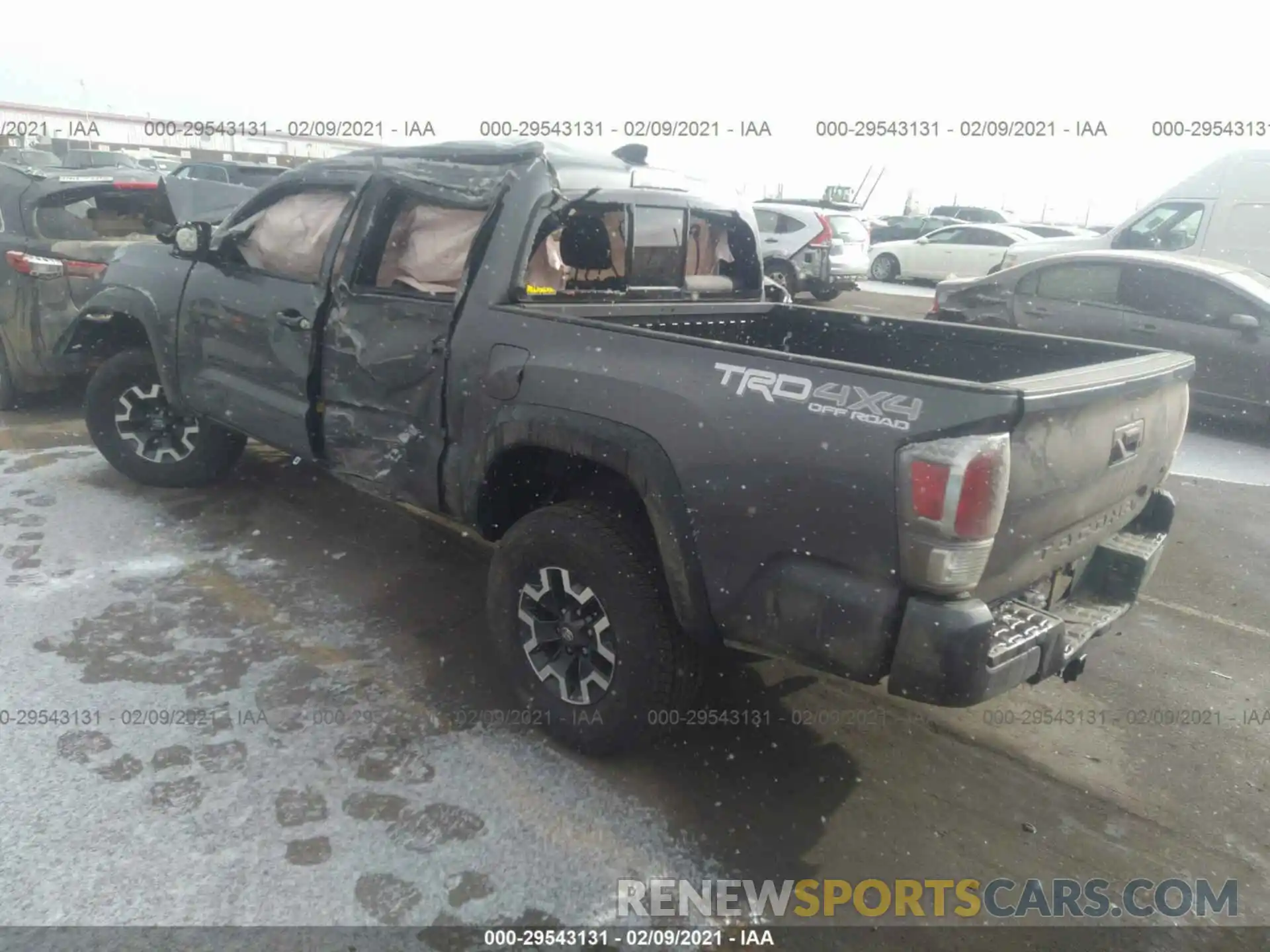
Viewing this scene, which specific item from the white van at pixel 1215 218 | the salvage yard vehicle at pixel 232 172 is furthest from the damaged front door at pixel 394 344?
the white van at pixel 1215 218

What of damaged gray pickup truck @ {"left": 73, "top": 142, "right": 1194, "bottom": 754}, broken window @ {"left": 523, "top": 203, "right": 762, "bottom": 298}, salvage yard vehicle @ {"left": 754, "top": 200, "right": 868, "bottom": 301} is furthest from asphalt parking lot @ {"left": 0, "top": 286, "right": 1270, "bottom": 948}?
salvage yard vehicle @ {"left": 754, "top": 200, "right": 868, "bottom": 301}

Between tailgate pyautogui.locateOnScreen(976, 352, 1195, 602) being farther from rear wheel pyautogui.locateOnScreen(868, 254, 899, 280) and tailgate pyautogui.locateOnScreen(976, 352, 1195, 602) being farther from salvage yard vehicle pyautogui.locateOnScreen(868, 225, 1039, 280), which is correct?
rear wheel pyautogui.locateOnScreen(868, 254, 899, 280)

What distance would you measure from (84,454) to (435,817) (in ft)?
14.7

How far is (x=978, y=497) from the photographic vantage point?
2.20 m

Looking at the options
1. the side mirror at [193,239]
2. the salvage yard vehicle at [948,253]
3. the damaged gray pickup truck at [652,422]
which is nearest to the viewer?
the damaged gray pickup truck at [652,422]

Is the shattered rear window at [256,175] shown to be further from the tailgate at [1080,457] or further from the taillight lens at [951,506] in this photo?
the taillight lens at [951,506]

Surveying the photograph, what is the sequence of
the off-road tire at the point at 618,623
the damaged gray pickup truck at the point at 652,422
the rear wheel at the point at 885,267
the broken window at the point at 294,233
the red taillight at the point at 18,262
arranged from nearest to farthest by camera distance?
the damaged gray pickup truck at the point at 652,422
the off-road tire at the point at 618,623
the broken window at the point at 294,233
the red taillight at the point at 18,262
the rear wheel at the point at 885,267

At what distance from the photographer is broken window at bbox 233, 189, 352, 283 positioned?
404 centimetres

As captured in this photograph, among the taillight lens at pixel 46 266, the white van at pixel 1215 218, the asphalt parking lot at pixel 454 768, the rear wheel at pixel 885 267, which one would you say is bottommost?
the asphalt parking lot at pixel 454 768

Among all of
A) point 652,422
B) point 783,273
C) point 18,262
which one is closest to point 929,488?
point 652,422

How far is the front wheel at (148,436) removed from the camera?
16.9ft

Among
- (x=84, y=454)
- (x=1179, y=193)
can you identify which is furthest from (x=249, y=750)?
(x=1179, y=193)

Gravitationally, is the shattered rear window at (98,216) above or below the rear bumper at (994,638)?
above

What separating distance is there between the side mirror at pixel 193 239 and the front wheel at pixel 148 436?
1.06m
